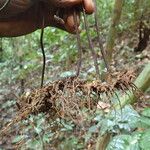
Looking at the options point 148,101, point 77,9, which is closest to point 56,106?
point 77,9

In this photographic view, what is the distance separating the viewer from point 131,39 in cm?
531

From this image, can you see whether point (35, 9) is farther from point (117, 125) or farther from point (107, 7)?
point (107, 7)

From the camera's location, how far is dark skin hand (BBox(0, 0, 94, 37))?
114 cm

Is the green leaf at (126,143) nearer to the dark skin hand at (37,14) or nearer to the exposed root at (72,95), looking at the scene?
the exposed root at (72,95)

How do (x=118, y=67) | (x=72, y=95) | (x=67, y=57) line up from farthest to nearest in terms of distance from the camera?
(x=67, y=57)
(x=118, y=67)
(x=72, y=95)

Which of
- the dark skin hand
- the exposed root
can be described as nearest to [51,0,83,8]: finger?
the dark skin hand

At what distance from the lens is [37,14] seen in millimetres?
1334

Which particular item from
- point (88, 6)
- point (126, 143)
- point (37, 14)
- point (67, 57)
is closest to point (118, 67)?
point (67, 57)

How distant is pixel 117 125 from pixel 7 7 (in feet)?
2.10

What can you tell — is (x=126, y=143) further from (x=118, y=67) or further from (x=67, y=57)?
(x=67, y=57)

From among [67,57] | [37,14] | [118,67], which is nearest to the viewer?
[37,14]

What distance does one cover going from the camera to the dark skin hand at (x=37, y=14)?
1138 millimetres

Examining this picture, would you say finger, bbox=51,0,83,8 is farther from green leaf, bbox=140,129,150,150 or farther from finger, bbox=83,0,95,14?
green leaf, bbox=140,129,150,150

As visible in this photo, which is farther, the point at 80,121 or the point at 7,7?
the point at 7,7
